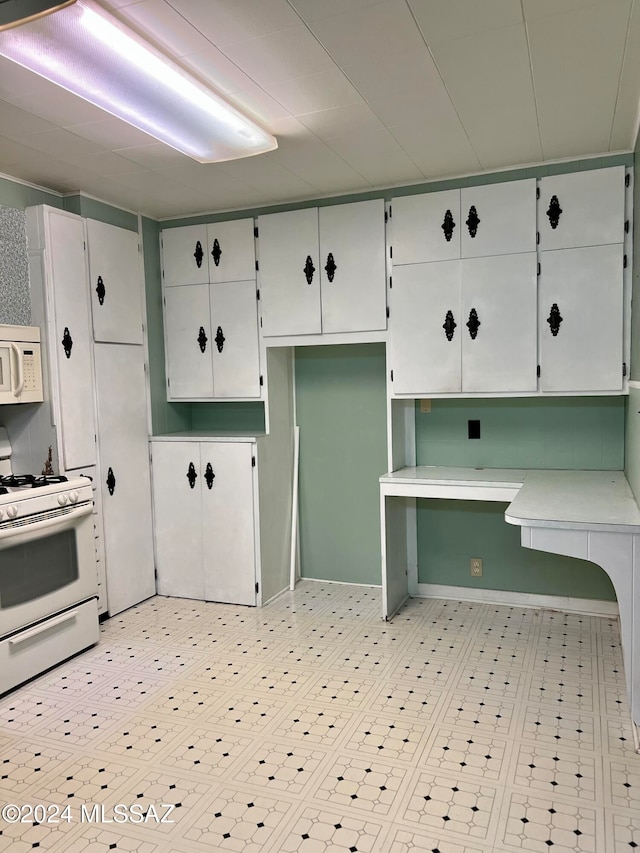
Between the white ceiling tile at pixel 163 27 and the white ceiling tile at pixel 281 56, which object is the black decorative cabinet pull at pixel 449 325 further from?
the white ceiling tile at pixel 163 27

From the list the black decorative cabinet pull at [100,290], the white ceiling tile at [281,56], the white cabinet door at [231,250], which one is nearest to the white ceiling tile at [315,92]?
the white ceiling tile at [281,56]

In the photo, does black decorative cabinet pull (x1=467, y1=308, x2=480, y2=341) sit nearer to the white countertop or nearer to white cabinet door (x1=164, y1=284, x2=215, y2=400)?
the white countertop

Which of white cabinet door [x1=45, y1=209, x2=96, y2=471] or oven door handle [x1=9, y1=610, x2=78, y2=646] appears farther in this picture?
white cabinet door [x1=45, y1=209, x2=96, y2=471]

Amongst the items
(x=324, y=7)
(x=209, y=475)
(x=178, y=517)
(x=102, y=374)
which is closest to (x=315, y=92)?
(x=324, y=7)

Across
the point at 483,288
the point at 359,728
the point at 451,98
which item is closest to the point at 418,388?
the point at 483,288

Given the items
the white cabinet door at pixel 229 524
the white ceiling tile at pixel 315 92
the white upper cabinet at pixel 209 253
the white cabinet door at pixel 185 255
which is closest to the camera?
the white ceiling tile at pixel 315 92

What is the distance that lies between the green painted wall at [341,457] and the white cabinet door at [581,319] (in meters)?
1.20

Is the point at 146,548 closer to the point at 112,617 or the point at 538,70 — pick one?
the point at 112,617

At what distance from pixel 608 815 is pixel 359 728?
1.00m

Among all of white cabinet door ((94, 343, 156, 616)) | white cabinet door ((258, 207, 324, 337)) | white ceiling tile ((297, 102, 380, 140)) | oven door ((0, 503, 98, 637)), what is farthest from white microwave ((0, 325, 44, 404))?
white ceiling tile ((297, 102, 380, 140))

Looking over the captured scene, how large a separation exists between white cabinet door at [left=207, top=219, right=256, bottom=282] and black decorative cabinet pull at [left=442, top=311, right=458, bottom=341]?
1364 millimetres

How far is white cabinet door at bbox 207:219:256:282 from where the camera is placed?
439 cm

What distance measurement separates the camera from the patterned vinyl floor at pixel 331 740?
2.16 meters

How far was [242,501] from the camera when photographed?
431 cm
